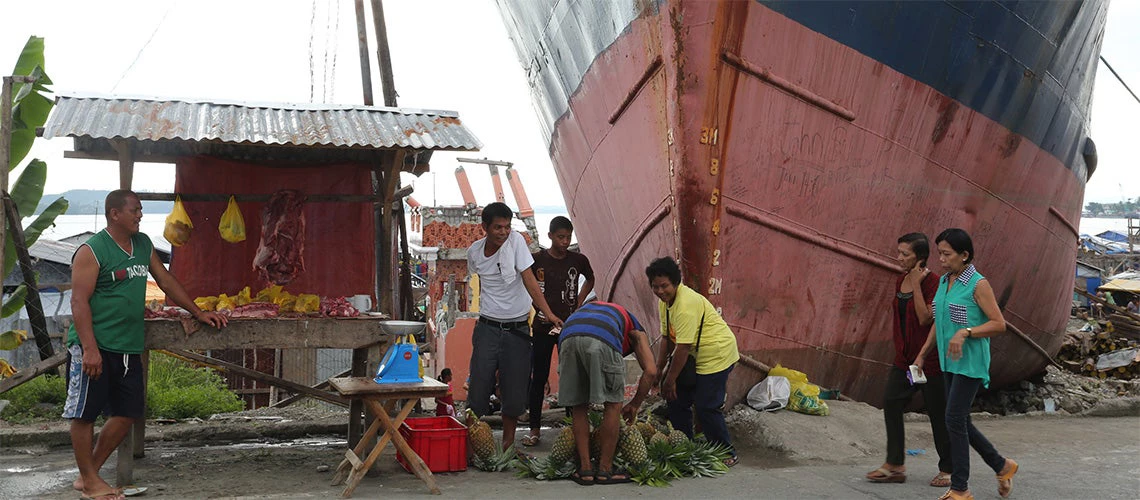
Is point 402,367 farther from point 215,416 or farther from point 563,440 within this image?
point 215,416

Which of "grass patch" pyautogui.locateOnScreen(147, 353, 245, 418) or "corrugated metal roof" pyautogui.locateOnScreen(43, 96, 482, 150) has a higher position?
"corrugated metal roof" pyautogui.locateOnScreen(43, 96, 482, 150)

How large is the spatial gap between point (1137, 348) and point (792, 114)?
32.0ft

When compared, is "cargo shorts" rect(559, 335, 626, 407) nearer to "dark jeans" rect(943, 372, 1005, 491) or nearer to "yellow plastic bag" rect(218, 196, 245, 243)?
"dark jeans" rect(943, 372, 1005, 491)

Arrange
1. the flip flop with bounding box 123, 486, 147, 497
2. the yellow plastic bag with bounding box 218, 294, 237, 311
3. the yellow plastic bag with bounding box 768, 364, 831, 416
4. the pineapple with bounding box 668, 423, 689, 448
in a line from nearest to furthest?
the flip flop with bounding box 123, 486, 147, 497 → the pineapple with bounding box 668, 423, 689, 448 → the yellow plastic bag with bounding box 218, 294, 237, 311 → the yellow plastic bag with bounding box 768, 364, 831, 416

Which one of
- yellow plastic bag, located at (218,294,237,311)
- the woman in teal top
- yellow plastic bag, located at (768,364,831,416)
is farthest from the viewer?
yellow plastic bag, located at (768,364,831,416)

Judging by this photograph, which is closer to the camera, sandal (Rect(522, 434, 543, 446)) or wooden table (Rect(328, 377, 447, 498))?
wooden table (Rect(328, 377, 447, 498))

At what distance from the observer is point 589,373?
462 cm

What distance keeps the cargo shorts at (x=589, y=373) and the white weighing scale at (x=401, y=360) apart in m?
0.81

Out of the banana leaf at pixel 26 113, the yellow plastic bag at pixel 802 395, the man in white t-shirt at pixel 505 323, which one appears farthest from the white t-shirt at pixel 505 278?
the banana leaf at pixel 26 113

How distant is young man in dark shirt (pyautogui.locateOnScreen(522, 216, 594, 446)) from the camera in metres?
5.83

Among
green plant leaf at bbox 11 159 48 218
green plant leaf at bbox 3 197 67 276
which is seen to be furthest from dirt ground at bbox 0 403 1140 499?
green plant leaf at bbox 11 159 48 218

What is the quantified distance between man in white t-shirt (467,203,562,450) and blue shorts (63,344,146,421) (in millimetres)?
1911

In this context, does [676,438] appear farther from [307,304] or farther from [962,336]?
[307,304]

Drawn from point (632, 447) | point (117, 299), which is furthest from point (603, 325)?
point (117, 299)
